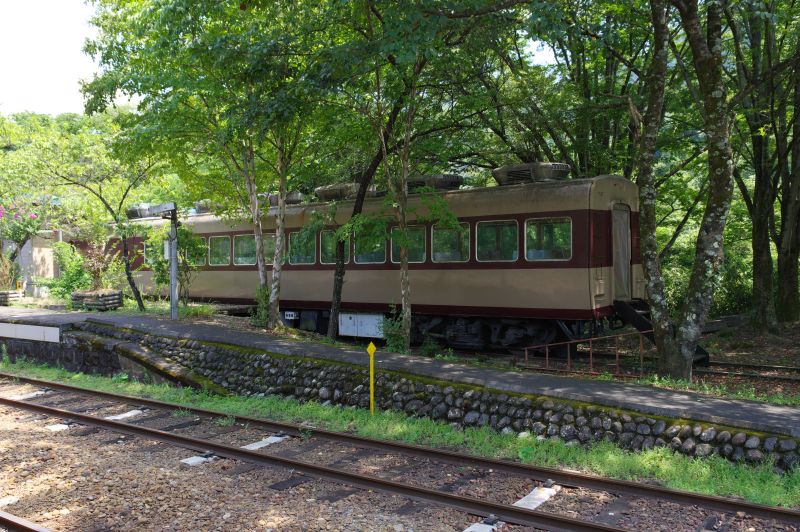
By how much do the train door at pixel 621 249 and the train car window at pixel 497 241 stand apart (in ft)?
5.96

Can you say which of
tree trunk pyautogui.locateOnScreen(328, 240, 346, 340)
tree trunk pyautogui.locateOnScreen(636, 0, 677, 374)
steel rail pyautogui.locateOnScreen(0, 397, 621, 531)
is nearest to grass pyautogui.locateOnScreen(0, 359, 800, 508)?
steel rail pyautogui.locateOnScreen(0, 397, 621, 531)

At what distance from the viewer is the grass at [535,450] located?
5.70m

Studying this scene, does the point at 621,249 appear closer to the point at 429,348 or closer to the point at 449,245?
the point at 449,245

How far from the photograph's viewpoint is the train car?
37.8 ft

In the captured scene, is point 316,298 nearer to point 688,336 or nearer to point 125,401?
point 125,401

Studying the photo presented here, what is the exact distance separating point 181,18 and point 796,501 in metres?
9.81

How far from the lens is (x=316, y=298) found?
15.7m

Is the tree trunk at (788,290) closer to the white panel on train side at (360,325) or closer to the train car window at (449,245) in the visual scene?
the train car window at (449,245)

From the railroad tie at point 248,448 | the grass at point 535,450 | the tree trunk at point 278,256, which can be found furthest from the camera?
the tree trunk at point 278,256

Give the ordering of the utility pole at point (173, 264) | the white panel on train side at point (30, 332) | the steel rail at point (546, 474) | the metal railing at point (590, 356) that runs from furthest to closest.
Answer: the utility pole at point (173, 264) → the white panel on train side at point (30, 332) → the metal railing at point (590, 356) → the steel rail at point (546, 474)

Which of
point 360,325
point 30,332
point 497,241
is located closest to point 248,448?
point 497,241

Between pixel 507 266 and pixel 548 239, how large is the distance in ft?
3.12

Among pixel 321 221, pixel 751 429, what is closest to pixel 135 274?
pixel 321 221

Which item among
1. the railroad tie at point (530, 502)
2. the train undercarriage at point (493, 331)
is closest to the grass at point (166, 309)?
the train undercarriage at point (493, 331)
